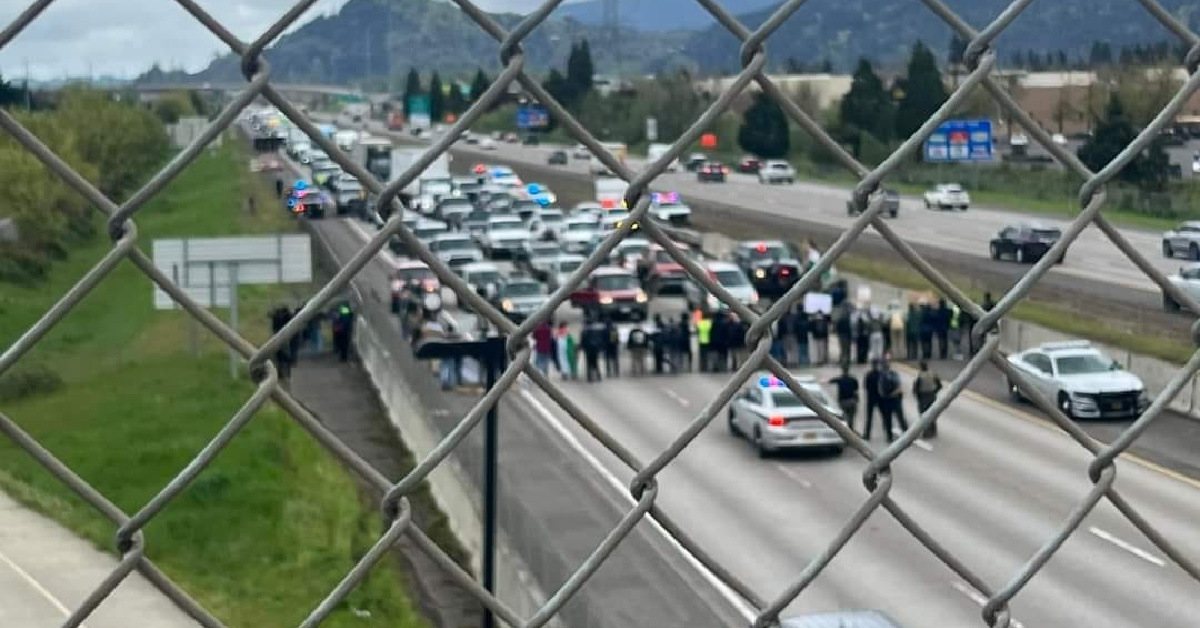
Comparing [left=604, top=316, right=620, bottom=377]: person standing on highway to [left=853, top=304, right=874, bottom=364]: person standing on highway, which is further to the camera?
[left=604, top=316, right=620, bottom=377]: person standing on highway

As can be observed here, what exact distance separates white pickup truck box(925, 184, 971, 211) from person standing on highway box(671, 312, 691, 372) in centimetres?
994

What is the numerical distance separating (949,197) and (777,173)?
15.6 feet

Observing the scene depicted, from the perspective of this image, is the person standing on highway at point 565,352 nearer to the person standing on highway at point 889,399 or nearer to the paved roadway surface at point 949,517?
the paved roadway surface at point 949,517

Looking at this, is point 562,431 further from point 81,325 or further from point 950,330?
point 81,325

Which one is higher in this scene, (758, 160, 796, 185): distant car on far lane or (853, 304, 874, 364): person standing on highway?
(758, 160, 796, 185): distant car on far lane

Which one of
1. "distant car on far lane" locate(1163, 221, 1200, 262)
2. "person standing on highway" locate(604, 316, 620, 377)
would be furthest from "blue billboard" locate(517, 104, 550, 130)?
"person standing on highway" locate(604, 316, 620, 377)

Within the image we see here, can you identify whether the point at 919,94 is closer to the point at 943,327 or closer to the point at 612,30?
the point at 612,30

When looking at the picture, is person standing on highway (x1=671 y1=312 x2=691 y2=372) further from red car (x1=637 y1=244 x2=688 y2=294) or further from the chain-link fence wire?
the chain-link fence wire

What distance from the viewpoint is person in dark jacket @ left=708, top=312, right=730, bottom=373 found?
21.2 metres

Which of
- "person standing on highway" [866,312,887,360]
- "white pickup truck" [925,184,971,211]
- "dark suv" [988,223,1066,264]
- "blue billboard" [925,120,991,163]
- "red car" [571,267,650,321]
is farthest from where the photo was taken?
"white pickup truck" [925,184,971,211]

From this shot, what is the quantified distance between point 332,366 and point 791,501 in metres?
9.74

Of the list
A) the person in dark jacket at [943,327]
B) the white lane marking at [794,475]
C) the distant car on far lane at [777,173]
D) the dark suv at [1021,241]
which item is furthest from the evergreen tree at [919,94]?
the distant car on far lane at [777,173]

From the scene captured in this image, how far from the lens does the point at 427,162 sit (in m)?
2.01

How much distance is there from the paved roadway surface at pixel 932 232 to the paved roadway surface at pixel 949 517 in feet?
6.90
